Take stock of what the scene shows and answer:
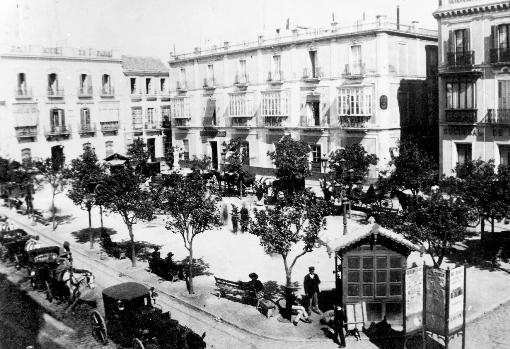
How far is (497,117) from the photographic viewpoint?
30.5 meters

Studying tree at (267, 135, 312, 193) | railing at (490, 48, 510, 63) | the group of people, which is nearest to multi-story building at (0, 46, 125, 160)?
tree at (267, 135, 312, 193)

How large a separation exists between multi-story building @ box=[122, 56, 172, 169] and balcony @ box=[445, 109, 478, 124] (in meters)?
32.8

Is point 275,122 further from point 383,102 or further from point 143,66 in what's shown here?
point 143,66

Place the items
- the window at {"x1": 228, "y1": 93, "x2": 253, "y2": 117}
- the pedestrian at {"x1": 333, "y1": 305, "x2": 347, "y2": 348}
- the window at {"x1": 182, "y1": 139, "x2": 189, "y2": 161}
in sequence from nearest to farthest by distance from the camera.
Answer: the pedestrian at {"x1": 333, "y1": 305, "x2": 347, "y2": 348}
the window at {"x1": 228, "y1": 93, "x2": 253, "y2": 117}
the window at {"x1": 182, "y1": 139, "x2": 189, "y2": 161}

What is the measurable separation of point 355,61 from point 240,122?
13.2m

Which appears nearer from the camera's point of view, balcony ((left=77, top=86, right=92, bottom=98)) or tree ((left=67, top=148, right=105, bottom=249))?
tree ((left=67, top=148, right=105, bottom=249))

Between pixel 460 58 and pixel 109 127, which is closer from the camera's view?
pixel 460 58

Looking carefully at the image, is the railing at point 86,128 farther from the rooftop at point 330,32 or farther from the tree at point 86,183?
the tree at point 86,183

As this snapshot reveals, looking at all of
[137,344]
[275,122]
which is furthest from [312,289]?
[275,122]

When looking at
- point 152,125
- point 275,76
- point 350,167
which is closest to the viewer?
point 350,167

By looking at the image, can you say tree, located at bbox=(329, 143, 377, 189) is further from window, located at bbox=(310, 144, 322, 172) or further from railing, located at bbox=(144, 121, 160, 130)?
railing, located at bbox=(144, 121, 160, 130)

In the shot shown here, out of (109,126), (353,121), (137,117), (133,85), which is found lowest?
(353,121)

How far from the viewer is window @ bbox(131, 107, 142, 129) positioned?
5781 cm

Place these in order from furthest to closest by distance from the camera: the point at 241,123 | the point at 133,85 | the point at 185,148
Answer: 1. the point at 133,85
2. the point at 185,148
3. the point at 241,123
